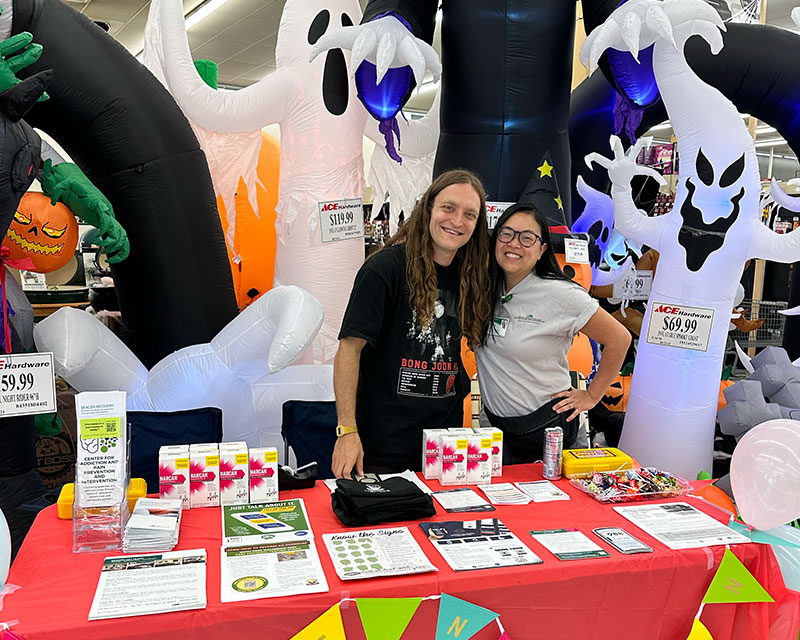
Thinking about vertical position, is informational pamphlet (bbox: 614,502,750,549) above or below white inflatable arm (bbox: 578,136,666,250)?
below

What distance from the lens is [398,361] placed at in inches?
69.8

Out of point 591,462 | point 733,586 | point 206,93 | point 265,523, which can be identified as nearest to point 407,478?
point 265,523

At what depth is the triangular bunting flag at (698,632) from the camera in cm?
139

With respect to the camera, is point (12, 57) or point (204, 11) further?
point (204, 11)

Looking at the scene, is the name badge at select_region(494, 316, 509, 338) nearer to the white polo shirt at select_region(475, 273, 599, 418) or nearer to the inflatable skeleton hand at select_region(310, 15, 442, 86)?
the white polo shirt at select_region(475, 273, 599, 418)

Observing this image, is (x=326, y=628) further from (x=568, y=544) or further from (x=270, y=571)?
(x=568, y=544)

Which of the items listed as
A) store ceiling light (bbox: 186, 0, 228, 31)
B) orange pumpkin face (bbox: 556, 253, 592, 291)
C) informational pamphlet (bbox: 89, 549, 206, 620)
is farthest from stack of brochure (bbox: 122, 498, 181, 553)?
store ceiling light (bbox: 186, 0, 228, 31)

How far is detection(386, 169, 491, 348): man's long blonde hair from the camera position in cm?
177

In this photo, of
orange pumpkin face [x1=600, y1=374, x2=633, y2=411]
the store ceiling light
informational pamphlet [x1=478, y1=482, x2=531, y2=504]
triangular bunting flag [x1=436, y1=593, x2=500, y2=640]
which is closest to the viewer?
triangular bunting flag [x1=436, y1=593, x2=500, y2=640]

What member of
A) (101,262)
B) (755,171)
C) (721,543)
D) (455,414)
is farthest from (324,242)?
(101,262)

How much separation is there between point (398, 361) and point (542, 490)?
19.5 inches

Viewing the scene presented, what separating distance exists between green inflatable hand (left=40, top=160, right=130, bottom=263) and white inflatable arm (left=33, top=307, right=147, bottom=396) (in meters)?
0.29

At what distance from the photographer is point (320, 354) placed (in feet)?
8.85

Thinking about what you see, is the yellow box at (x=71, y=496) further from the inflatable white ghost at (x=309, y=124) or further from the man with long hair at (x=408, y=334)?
the inflatable white ghost at (x=309, y=124)
